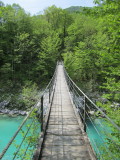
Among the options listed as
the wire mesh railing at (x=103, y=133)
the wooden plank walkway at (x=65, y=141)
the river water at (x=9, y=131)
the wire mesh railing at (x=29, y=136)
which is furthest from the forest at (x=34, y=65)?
the wooden plank walkway at (x=65, y=141)

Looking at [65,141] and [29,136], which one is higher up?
[65,141]

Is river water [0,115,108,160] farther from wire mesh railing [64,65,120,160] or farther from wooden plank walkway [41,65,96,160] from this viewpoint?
wooden plank walkway [41,65,96,160]

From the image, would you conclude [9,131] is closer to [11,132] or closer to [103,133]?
[11,132]

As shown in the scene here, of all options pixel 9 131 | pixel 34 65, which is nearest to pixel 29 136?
pixel 9 131

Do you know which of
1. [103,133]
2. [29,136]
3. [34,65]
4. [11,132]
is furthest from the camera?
[34,65]

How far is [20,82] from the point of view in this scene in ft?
62.8

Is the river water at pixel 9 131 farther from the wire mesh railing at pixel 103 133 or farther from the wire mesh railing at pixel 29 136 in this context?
the wire mesh railing at pixel 103 133

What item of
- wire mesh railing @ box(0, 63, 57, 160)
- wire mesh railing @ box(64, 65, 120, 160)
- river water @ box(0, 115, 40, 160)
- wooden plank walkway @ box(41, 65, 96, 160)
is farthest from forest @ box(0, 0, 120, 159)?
wooden plank walkway @ box(41, 65, 96, 160)

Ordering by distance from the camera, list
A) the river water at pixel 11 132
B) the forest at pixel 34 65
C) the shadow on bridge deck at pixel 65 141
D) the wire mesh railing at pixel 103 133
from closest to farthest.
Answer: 1. the wire mesh railing at pixel 103 133
2. the shadow on bridge deck at pixel 65 141
3. the river water at pixel 11 132
4. the forest at pixel 34 65

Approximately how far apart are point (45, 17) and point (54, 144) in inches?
1465

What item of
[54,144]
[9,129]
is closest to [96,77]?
[9,129]

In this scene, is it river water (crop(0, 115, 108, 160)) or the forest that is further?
the forest

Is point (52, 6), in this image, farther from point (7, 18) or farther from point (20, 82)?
point (20, 82)

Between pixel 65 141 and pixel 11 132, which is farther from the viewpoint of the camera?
pixel 11 132
